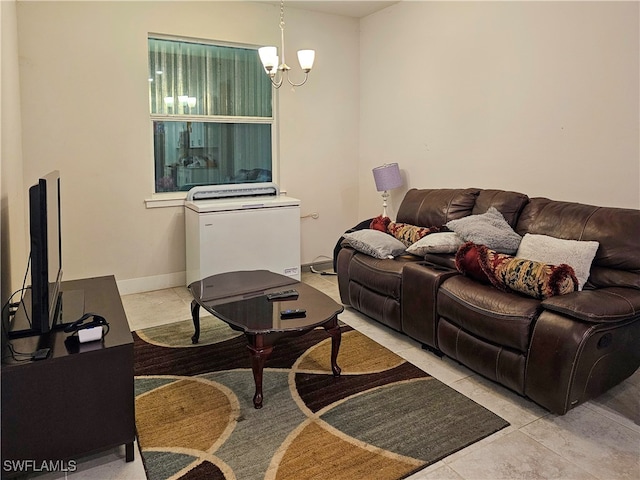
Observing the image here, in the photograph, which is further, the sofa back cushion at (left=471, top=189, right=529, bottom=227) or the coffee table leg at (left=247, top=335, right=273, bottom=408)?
the sofa back cushion at (left=471, top=189, right=529, bottom=227)

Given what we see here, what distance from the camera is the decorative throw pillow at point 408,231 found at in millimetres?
3686

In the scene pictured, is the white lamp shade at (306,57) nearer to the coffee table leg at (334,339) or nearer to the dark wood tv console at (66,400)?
the coffee table leg at (334,339)

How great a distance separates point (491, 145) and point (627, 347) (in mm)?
1921

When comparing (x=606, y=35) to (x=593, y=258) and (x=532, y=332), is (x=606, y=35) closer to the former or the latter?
(x=593, y=258)

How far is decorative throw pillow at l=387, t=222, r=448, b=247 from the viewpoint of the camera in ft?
12.1

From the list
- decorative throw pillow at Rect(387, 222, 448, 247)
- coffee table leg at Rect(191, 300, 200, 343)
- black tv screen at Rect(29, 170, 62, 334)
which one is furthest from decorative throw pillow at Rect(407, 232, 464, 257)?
black tv screen at Rect(29, 170, 62, 334)

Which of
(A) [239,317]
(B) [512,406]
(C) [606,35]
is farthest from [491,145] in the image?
(A) [239,317]

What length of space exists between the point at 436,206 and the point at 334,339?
5.17 feet

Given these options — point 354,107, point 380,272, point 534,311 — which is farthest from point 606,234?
point 354,107

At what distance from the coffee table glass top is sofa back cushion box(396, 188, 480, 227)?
1.25 metres

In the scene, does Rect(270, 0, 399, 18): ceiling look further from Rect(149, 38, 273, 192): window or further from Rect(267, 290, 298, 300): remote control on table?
Rect(267, 290, 298, 300): remote control on table

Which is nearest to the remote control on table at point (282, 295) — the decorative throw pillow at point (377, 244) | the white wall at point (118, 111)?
the decorative throw pillow at point (377, 244)

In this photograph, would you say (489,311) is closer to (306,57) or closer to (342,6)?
(306,57)

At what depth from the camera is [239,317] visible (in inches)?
103
